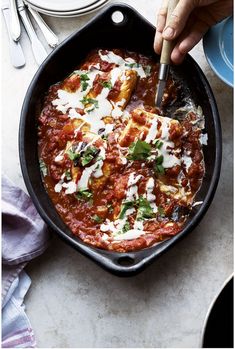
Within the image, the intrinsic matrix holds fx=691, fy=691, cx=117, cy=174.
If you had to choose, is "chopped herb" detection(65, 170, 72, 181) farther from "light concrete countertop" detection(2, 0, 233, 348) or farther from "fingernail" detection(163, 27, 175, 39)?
"fingernail" detection(163, 27, 175, 39)

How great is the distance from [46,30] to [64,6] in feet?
0.39

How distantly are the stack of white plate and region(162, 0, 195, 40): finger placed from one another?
16.1 inches

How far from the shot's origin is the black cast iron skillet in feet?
7.91

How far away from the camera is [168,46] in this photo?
2.47 meters

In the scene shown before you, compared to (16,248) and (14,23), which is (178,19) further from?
(16,248)

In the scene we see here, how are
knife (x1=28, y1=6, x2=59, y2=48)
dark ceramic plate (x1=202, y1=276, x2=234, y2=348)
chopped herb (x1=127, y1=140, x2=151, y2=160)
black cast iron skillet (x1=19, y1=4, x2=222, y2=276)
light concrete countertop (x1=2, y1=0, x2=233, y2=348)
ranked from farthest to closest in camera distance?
1. knife (x1=28, y1=6, x2=59, y2=48)
2. light concrete countertop (x1=2, y1=0, x2=233, y2=348)
3. chopped herb (x1=127, y1=140, x2=151, y2=160)
4. black cast iron skillet (x1=19, y1=4, x2=222, y2=276)
5. dark ceramic plate (x1=202, y1=276, x2=234, y2=348)

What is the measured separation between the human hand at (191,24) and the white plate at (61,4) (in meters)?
0.34

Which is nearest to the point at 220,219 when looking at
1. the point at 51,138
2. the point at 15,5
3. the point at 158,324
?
the point at 158,324

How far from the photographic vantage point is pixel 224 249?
264 cm

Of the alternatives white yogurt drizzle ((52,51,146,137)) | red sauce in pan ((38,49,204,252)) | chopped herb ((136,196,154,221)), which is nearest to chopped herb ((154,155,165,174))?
red sauce in pan ((38,49,204,252))

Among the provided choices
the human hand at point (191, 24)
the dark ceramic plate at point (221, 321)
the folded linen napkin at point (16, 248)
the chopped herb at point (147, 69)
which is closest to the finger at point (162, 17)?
the human hand at point (191, 24)

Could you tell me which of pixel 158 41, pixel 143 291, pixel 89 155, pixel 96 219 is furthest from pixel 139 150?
pixel 143 291

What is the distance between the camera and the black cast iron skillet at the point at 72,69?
95.0 inches

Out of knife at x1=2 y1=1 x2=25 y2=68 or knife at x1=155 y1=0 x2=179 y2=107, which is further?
knife at x1=2 y1=1 x2=25 y2=68
